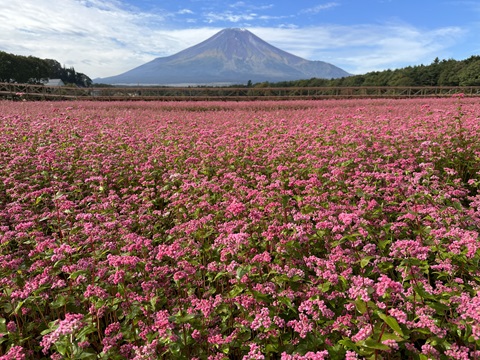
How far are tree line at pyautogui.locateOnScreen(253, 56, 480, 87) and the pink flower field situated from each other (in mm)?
47298

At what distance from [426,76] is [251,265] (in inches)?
2491

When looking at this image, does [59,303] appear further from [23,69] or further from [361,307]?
[23,69]

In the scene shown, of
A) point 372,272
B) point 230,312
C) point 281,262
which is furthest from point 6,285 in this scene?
point 372,272

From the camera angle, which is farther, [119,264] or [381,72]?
[381,72]

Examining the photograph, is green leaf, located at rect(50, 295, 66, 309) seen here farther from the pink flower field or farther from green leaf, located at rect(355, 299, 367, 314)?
green leaf, located at rect(355, 299, 367, 314)

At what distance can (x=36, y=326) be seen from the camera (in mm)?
2934

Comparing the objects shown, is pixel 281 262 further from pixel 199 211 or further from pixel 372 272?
pixel 199 211

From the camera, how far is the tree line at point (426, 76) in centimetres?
4866

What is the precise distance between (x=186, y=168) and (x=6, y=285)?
3811 millimetres

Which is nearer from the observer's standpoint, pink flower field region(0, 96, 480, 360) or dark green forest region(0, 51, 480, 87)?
pink flower field region(0, 96, 480, 360)

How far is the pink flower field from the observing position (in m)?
2.36

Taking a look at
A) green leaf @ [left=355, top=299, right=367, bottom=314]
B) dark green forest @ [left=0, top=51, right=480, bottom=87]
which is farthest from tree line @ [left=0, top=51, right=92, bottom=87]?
green leaf @ [left=355, top=299, right=367, bottom=314]

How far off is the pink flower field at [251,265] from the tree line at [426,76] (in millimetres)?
47298

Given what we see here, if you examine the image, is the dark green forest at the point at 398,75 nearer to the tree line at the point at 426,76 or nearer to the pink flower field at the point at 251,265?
the tree line at the point at 426,76
